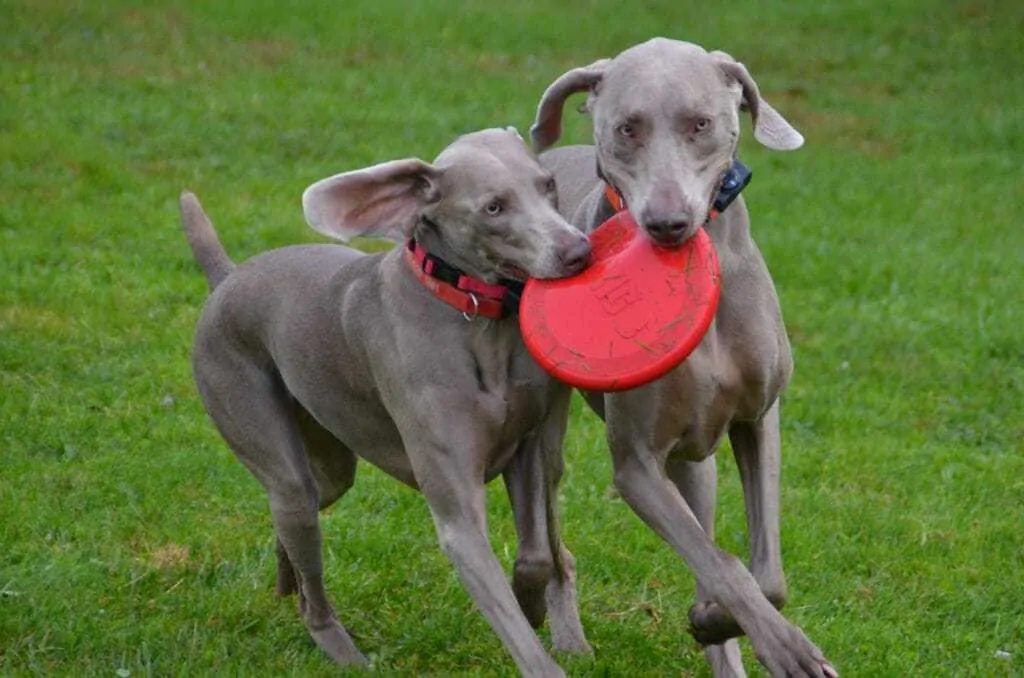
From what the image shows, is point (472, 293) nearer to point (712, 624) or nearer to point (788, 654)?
point (712, 624)

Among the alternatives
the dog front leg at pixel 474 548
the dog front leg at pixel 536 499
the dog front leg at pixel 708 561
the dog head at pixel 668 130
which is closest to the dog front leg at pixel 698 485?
the dog front leg at pixel 536 499

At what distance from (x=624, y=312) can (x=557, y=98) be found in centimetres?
79

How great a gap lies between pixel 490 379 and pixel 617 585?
67.3 inches

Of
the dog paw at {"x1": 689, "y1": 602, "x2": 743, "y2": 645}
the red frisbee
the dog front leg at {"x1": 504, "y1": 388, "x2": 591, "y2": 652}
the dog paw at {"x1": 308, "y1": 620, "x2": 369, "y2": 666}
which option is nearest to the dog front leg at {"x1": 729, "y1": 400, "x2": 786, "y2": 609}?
the dog paw at {"x1": 689, "y1": 602, "x2": 743, "y2": 645}

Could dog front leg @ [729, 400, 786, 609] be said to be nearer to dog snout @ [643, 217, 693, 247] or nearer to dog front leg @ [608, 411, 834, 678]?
dog front leg @ [608, 411, 834, 678]

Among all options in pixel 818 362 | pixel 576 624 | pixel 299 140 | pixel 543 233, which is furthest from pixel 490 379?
pixel 299 140

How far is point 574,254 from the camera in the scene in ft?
16.0

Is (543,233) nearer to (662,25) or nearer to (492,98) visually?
(492,98)

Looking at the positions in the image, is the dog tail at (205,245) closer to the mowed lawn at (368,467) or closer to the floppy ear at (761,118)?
the mowed lawn at (368,467)

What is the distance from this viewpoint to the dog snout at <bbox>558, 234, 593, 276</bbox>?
16.0ft

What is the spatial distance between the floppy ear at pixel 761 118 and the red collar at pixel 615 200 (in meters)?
0.25

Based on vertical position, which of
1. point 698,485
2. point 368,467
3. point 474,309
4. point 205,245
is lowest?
point 368,467

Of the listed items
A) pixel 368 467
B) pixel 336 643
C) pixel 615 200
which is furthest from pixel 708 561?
pixel 368 467

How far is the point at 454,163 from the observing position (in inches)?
203
